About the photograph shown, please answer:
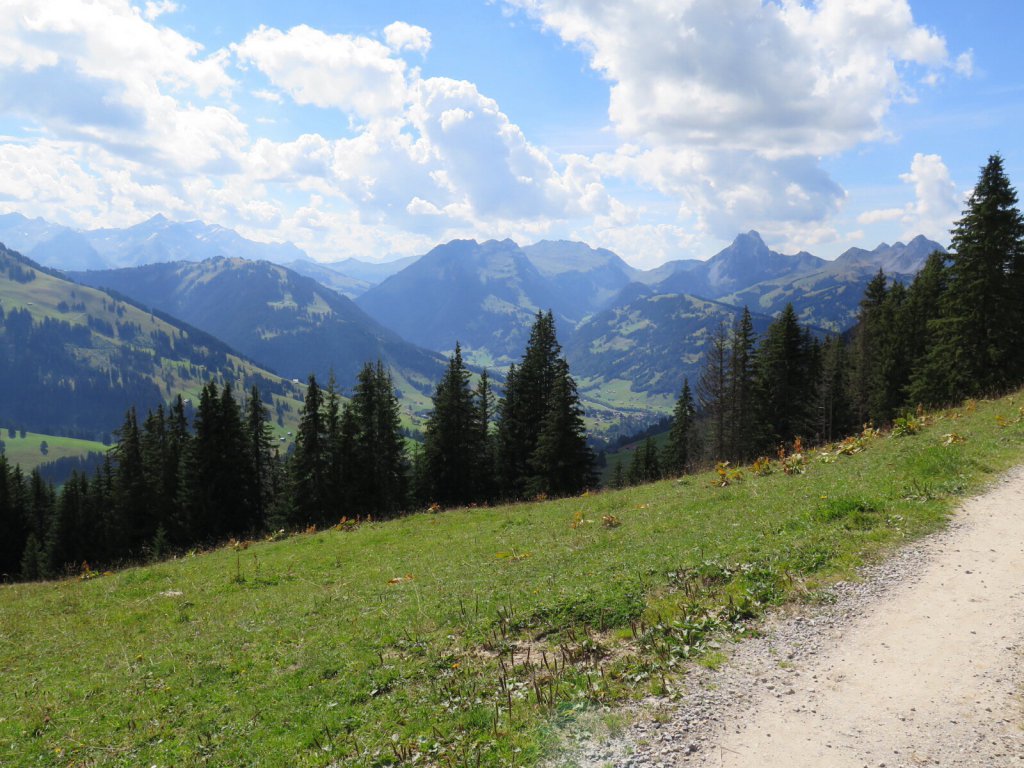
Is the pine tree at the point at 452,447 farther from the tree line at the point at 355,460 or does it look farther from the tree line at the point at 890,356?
the tree line at the point at 890,356

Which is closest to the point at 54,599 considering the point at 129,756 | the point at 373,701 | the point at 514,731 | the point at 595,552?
the point at 129,756

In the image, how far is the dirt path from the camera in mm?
6473

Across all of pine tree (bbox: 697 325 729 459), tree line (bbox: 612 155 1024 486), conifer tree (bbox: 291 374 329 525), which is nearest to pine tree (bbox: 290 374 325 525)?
conifer tree (bbox: 291 374 329 525)

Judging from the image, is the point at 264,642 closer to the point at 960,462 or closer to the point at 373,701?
the point at 373,701

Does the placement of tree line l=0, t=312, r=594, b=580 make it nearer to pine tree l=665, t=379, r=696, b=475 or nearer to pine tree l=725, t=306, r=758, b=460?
pine tree l=725, t=306, r=758, b=460

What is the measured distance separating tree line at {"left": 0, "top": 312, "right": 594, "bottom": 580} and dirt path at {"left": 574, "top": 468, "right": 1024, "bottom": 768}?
3575cm

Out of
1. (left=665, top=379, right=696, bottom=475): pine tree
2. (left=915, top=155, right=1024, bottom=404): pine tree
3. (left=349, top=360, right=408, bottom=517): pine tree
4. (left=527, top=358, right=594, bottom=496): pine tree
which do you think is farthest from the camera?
(left=665, top=379, right=696, bottom=475): pine tree

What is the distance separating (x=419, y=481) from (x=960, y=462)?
149ft

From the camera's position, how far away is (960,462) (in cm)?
1553

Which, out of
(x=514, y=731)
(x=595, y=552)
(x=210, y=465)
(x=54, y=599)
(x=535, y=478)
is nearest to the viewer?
(x=514, y=731)

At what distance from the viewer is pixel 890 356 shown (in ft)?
171

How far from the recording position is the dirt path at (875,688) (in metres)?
6.47

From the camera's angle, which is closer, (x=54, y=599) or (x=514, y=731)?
(x=514, y=731)

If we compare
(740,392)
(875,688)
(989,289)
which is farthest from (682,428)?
(875,688)
